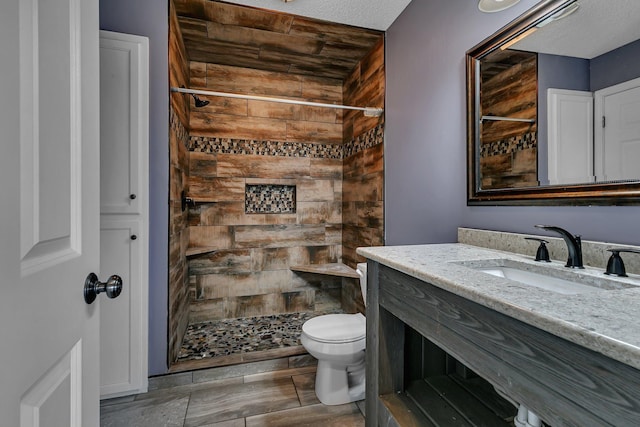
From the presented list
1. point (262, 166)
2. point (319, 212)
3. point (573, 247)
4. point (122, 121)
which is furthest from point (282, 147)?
point (573, 247)

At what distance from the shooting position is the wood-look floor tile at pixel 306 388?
1767mm

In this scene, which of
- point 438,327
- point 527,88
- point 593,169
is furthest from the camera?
point 527,88

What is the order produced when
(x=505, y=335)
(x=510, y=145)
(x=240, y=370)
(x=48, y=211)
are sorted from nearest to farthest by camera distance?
(x=48, y=211)
(x=505, y=335)
(x=510, y=145)
(x=240, y=370)

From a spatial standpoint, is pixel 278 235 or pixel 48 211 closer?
pixel 48 211

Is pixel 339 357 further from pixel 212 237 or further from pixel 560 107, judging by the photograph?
pixel 212 237

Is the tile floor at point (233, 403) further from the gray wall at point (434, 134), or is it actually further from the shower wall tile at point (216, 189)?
the shower wall tile at point (216, 189)

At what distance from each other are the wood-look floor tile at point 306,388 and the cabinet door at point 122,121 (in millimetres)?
1426

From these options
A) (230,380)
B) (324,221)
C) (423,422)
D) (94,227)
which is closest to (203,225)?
(324,221)

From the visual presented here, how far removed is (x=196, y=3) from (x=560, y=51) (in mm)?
2083

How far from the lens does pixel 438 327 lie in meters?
0.92

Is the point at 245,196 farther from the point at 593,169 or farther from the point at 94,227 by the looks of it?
the point at 593,169

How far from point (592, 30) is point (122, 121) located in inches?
85.6

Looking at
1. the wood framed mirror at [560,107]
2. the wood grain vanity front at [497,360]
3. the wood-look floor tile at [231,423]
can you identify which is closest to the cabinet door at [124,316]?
the wood-look floor tile at [231,423]

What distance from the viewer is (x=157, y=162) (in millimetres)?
1859
